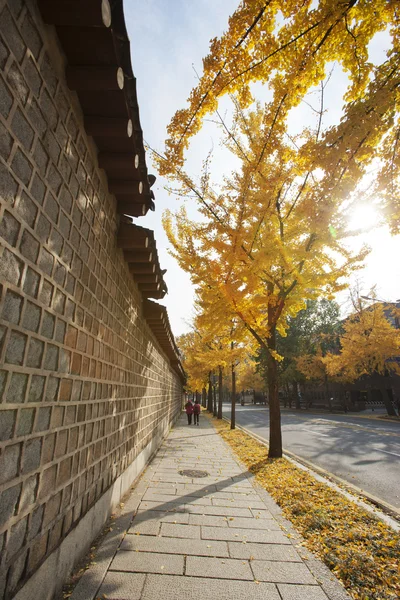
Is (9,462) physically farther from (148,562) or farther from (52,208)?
(148,562)

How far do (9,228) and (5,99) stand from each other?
2.07 ft

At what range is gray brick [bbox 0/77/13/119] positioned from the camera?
1496 millimetres

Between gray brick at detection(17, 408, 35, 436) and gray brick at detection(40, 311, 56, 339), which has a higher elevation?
gray brick at detection(40, 311, 56, 339)

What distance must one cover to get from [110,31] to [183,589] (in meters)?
4.19

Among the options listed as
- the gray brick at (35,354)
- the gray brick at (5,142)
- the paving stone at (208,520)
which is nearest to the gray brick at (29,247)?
the gray brick at (5,142)

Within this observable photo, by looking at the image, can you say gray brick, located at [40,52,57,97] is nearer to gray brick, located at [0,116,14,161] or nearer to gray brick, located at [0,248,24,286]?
gray brick, located at [0,116,14,161]

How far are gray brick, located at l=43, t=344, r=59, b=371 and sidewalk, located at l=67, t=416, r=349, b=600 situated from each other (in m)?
1.84

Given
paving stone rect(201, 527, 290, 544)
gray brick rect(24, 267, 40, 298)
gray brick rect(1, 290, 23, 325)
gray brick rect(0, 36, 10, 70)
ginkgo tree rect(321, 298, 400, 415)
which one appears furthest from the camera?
ginkgo tree rect(321, 298, 400, 415)

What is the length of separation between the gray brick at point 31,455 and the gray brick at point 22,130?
1.76 metres

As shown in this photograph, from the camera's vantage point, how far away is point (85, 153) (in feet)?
8.93

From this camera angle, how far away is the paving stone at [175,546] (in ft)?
10.7

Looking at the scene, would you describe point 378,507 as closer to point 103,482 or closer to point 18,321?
point 103,482

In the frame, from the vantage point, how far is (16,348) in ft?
5.64

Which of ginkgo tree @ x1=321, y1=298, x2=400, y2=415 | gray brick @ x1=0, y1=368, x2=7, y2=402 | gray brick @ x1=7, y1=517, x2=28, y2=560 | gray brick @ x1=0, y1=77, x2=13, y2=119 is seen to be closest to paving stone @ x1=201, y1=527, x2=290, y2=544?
Answer: gray brick @ x1=7, y1=517, x2=28, y2=560
